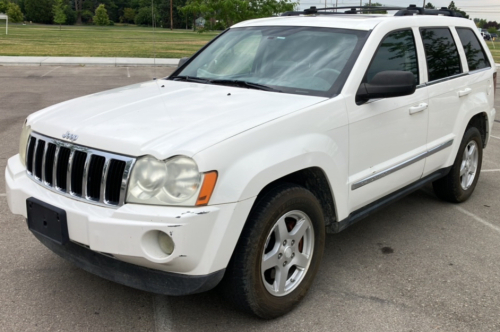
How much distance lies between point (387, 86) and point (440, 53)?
1.47m

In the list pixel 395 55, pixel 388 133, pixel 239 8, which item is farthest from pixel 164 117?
pixel 239 8

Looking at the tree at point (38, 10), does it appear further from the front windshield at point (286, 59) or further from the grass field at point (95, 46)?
the front windshield at point (286, 59)

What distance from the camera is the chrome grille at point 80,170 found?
2730 millimetres

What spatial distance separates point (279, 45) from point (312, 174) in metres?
1.26

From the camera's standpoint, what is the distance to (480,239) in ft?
14.8

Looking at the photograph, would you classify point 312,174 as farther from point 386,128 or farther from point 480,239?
point 480,239

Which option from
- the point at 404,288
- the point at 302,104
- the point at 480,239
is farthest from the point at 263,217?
the point at 480,239

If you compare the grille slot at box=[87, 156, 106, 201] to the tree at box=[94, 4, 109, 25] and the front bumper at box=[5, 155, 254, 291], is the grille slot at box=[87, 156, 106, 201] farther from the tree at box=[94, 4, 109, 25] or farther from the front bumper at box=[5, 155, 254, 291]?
the tree at box=[94, 4, 109, 25]

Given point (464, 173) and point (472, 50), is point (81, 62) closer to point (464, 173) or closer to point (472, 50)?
point (472, 50)

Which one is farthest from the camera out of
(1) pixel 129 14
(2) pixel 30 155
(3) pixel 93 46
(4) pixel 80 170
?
(1) pixel 129 14

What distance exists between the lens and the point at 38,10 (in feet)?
328

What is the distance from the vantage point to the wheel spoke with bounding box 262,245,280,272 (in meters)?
3.02

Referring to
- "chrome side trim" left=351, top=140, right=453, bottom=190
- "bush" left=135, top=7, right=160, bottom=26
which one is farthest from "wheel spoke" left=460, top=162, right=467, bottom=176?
"bush" left=135, top=7, right=160, bottom=26

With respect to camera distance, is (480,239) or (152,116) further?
(480,239)
